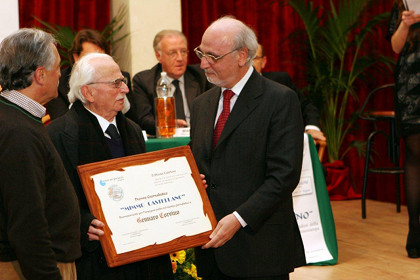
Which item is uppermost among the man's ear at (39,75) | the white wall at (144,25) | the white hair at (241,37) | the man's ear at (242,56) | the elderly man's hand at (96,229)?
the white wall at (144,25)

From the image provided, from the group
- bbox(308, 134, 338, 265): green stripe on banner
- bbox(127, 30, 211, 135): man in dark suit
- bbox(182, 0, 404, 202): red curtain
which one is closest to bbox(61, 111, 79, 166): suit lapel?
bbox(127, 30, 211, 135): man in dark suit

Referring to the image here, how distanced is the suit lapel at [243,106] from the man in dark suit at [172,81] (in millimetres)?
1993

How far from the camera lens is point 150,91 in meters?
4.48

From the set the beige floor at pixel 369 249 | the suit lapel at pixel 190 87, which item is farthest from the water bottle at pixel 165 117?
the beige floor at pixel 369 249

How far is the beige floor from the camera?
4012 millimetres

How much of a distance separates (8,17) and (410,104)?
8.66 ft

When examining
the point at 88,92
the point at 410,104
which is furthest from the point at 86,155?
the point at 410,104

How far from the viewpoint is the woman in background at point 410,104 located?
4141 millimetres

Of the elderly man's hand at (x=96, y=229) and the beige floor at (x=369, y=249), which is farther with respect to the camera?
the beige floor at (x=369, y=249)

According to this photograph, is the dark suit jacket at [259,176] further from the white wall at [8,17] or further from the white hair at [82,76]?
the white wall at [8,17]

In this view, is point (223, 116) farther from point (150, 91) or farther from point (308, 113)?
point (308, 113)

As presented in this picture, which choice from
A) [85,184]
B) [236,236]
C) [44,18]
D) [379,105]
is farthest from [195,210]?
[379,105]

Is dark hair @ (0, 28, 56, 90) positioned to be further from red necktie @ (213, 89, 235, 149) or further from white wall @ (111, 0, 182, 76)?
white wall @ (111, 0, 182, 76)

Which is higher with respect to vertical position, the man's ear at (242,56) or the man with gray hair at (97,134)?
the man's ear at (242,56)
